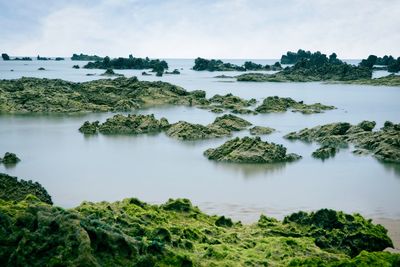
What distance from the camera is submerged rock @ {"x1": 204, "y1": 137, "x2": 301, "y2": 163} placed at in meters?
17.1

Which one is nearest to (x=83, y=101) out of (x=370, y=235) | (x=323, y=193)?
(x=323, y=193)

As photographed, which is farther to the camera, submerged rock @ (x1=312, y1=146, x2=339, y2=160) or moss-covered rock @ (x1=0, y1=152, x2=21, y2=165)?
submerged rock @ (x1=312, y1=146, x2=339, y2=160)

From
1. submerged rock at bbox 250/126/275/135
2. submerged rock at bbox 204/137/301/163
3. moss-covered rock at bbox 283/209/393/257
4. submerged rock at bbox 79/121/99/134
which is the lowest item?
submerged rock at bbox 79/121/99/134

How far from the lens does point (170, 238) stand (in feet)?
23.1

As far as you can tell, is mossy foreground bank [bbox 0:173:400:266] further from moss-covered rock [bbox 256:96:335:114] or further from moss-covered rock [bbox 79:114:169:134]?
moss-covered rock [bbox 256:96:335:114]

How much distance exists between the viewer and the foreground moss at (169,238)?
19.3 ft

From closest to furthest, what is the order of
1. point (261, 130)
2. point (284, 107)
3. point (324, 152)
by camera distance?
point (324, 152) → point (261, 130) → point (284, 107)

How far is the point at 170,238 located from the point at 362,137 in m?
16.1

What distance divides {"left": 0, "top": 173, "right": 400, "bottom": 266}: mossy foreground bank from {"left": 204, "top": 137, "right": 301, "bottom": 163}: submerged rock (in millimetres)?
7603

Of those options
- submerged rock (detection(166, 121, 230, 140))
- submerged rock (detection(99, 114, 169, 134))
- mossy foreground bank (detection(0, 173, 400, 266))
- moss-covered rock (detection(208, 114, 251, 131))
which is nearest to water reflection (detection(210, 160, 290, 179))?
submerged rock (detection(166, 121, 230, 140))

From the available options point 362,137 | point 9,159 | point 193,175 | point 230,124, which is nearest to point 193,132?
point 230,124

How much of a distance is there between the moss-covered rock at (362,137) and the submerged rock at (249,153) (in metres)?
3.25

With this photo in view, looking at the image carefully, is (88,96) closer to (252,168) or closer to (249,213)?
(252,168)

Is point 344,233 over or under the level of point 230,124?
over
